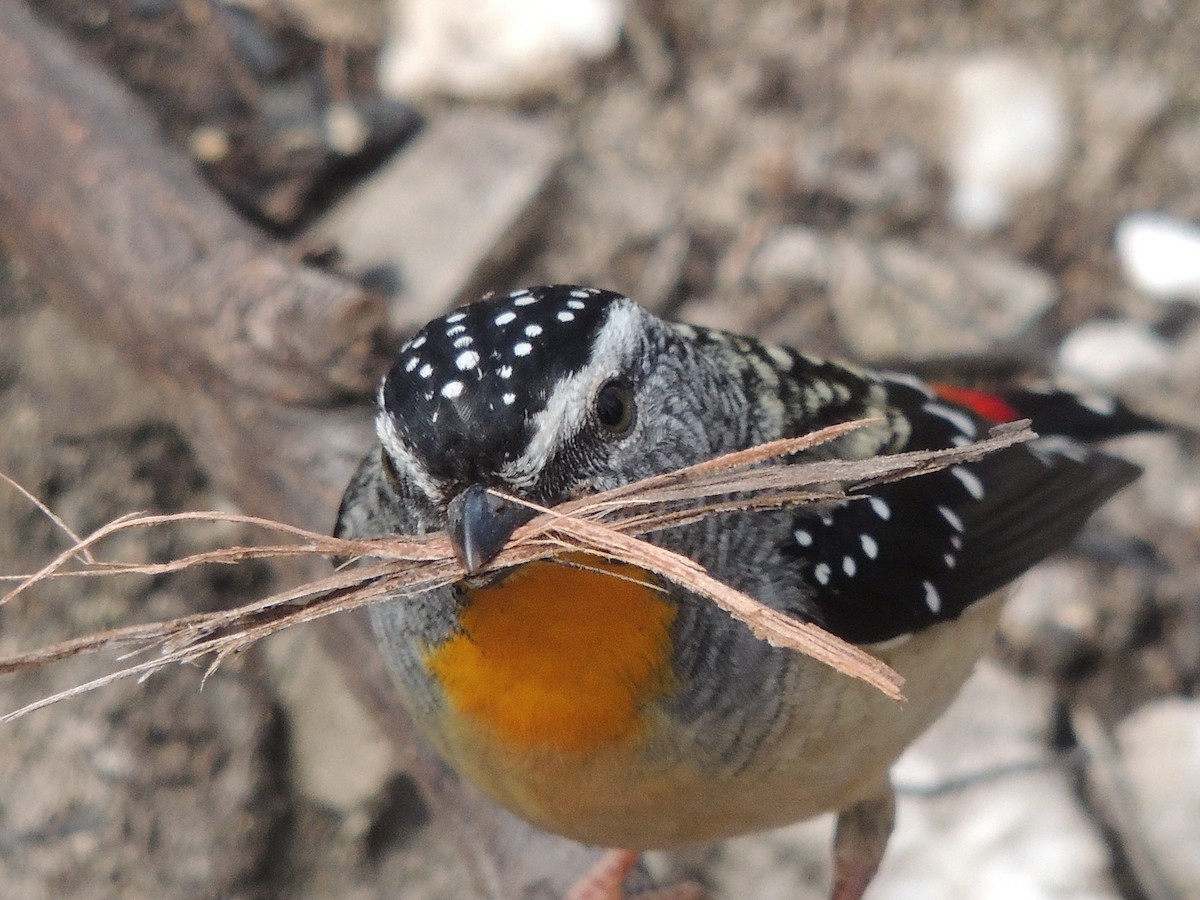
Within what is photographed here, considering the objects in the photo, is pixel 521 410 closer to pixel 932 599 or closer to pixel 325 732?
pixel 932 599

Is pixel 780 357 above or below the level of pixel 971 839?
above

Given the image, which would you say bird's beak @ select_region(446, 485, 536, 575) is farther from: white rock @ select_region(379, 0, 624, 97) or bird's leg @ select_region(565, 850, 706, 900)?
white rock @ select_region(379, 0, 624, 97)

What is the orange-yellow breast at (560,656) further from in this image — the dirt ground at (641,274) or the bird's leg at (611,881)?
the dirt ground at (641,274)

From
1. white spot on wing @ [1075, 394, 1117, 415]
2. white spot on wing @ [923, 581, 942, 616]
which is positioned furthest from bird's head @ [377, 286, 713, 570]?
white spot on wing @ [1075, 394, 1117, 415]

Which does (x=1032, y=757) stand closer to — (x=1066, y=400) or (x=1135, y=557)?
(x=1135, y=557)

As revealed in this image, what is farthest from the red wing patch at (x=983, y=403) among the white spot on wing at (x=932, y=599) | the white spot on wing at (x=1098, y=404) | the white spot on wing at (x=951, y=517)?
the white spot on wing at (x=932, y=599)

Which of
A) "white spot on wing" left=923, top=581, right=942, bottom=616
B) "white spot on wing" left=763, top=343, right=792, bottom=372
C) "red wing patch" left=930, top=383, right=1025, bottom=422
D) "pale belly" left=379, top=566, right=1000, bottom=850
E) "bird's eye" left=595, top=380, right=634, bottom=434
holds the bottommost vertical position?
"pale belly" left=379, top=566, right=1000, bottom=850

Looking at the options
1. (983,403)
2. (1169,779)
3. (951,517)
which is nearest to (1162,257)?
(983,403)
